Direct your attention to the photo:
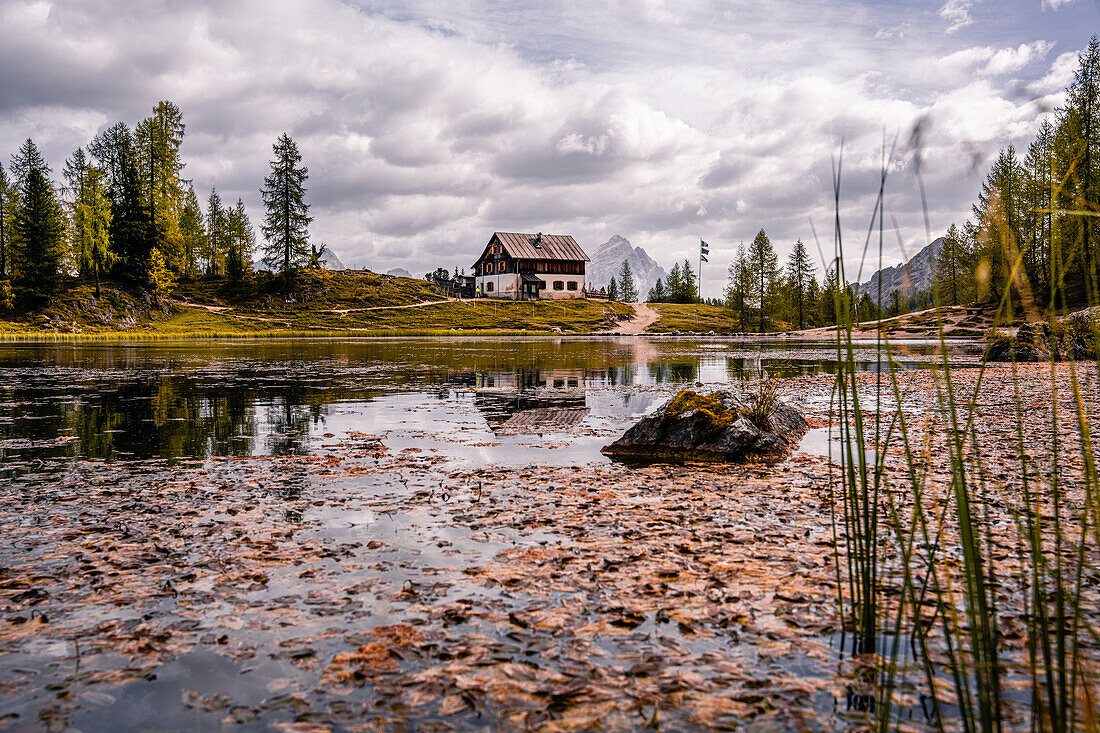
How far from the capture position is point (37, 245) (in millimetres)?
68375

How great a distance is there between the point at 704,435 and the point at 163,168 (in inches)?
3814

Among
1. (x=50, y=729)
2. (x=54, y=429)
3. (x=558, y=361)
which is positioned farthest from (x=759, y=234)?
(x=50, y=729)

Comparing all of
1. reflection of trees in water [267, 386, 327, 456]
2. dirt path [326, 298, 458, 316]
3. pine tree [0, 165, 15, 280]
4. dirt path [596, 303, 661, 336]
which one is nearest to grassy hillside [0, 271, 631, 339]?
dirt path [326, 298, 458, 316]

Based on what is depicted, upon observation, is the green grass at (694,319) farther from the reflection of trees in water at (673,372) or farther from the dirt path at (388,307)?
the reflection of trees in water at (673,372)

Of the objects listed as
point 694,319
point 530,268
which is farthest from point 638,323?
point 530,268

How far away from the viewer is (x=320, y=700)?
399 cm

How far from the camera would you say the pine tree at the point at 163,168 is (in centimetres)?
8288

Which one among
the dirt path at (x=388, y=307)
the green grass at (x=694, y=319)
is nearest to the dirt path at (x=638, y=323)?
the green grass at (x=694, y=319)

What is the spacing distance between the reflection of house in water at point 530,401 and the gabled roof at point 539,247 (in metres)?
93.5

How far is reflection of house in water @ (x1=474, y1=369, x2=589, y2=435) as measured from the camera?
48.0 ft

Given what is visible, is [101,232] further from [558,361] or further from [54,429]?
[54,429]

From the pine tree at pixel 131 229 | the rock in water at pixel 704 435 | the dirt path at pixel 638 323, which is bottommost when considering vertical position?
the rock in water at pixel 704 435

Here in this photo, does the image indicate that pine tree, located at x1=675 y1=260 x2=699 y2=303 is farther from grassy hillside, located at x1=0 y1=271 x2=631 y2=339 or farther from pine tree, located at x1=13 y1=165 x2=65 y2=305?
pine tree, located at x1=13 y1=165 x2=65 y2=305

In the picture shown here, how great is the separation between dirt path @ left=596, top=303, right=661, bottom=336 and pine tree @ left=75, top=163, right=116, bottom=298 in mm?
62783
